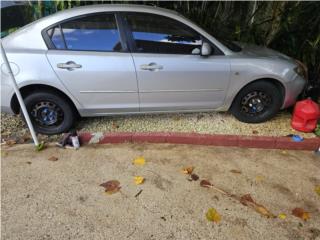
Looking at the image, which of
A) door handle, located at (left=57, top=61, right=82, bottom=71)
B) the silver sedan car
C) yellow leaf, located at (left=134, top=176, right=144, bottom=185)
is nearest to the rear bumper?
the silver sedan car

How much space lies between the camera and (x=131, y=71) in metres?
3.44

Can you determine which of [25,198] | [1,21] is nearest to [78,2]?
[1,21]

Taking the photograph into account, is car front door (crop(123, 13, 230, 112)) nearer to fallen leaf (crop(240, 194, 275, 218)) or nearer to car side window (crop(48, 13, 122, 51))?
car side window (crop(48, 13, 122, 51))

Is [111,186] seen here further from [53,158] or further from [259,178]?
[259,178]

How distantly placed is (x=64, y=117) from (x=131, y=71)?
112 centimetres

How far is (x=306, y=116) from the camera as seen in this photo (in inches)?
147

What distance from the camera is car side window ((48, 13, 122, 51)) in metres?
3.37

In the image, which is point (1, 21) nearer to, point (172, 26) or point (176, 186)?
point (172, 26)

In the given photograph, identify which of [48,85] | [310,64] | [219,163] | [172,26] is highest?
[172,26]

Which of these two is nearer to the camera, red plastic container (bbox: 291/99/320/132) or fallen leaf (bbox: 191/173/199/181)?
fallen leaf (bbox: 191/173/199/181)

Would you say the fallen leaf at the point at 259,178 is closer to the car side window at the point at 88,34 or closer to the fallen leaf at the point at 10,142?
the car side window at the point at 88,34

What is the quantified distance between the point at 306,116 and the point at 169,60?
6.47ft

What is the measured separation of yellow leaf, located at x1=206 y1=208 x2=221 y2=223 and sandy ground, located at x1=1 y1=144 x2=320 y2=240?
0.05 meters

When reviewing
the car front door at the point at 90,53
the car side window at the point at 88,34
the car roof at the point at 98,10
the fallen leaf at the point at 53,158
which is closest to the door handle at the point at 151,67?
the car front door at the point at 90,53
